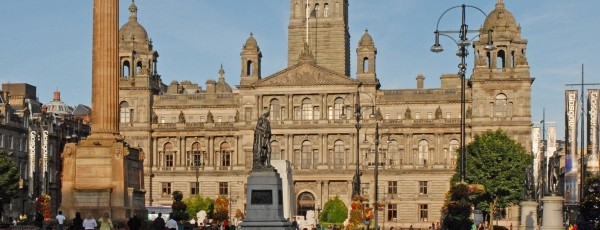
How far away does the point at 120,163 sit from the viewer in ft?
180

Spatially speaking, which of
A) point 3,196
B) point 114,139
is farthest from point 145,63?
point 114,139

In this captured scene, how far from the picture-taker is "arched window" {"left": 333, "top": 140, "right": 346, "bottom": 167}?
142 metres

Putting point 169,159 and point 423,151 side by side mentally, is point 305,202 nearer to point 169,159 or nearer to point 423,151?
point 423,151

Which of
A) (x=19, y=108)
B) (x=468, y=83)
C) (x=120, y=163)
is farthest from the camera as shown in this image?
(x=468, y=83)

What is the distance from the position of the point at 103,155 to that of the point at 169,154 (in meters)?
94.9

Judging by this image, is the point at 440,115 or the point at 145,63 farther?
the point at 145,63

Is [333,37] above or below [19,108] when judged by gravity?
above

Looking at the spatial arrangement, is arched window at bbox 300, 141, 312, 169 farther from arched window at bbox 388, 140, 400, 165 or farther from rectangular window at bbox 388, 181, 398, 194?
rectangular window at bbox 388, 181, 398, 194

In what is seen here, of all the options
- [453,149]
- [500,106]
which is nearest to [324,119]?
[453,149]

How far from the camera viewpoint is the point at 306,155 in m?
144

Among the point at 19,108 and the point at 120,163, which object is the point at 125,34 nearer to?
the point at 19,108

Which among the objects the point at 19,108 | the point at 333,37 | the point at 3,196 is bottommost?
the point at 3,196

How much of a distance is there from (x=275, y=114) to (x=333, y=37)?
14.6 metres

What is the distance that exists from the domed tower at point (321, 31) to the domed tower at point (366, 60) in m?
7.30
